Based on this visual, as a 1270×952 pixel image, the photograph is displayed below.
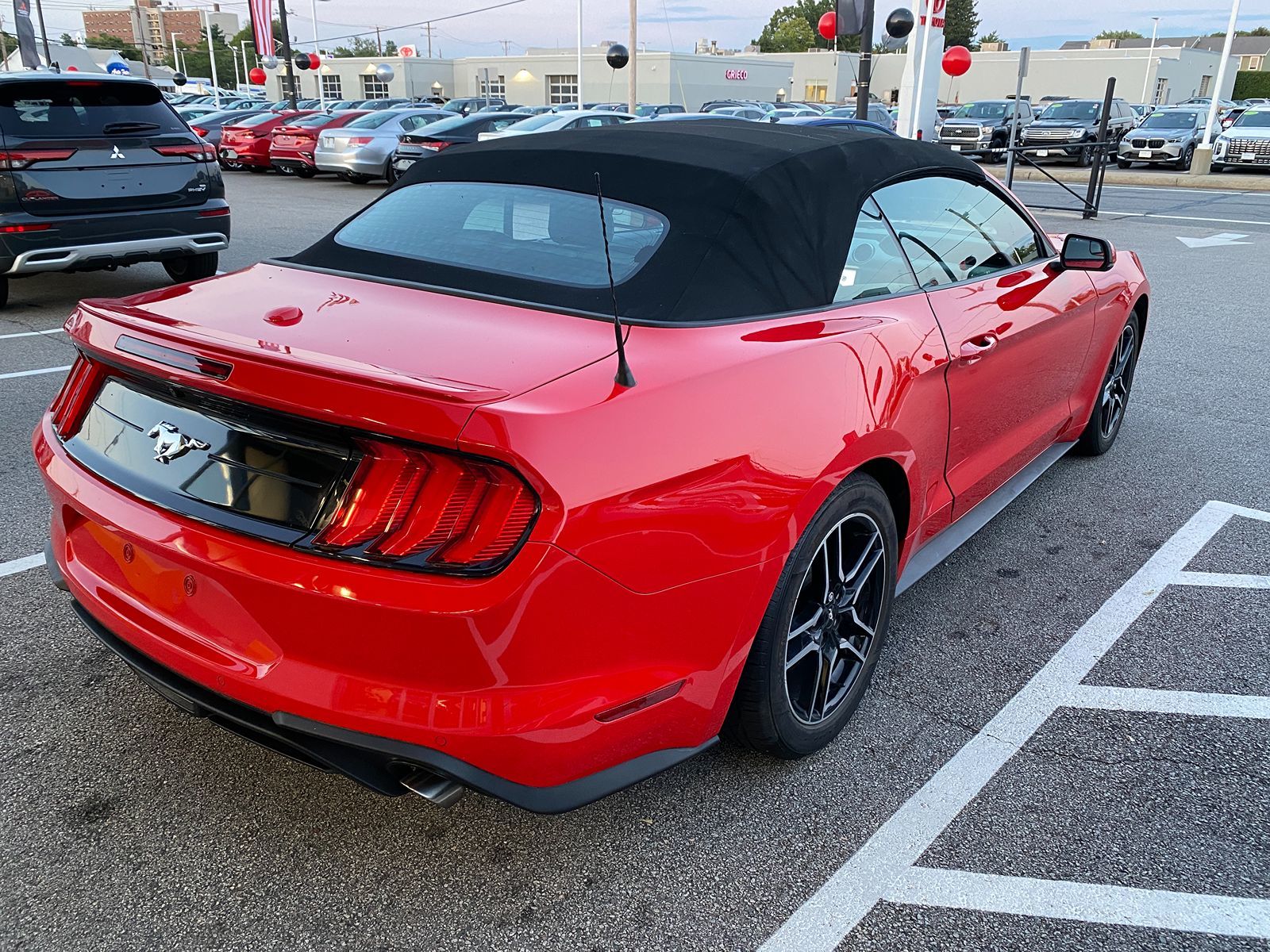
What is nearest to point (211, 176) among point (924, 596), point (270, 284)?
point (270, 284)

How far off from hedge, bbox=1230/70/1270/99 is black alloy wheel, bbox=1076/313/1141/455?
72.5 m

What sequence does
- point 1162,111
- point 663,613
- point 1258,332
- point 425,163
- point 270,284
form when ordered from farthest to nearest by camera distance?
point 1162,111 < point 1258,332 < point 425,163 < point 270,284 < point 663,613

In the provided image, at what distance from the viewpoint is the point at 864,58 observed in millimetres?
15461

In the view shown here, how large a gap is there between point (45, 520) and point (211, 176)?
4.82 metres

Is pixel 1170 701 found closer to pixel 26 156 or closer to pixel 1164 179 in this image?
pixel 26 156

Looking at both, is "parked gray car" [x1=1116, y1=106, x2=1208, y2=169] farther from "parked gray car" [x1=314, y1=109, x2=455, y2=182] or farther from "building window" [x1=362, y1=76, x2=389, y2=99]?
"building window" [x1=362, y1=76, x2=389, y2=99]

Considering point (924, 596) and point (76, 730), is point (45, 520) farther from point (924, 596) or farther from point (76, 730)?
point (924, 596)

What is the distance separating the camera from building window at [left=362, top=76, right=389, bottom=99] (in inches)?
3157

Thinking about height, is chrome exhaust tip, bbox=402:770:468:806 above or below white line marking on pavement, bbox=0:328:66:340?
above

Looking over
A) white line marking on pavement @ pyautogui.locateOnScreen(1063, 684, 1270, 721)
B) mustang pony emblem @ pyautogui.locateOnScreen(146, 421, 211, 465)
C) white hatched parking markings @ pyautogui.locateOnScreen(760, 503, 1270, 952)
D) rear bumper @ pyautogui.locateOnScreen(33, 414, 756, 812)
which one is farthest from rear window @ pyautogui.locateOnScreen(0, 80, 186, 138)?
white line marking on pavement @ pyautogui.locateOnScreen(1063, 684, 1270, 721)

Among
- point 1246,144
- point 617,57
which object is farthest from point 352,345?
point 617,57

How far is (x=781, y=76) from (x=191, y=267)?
7320cm

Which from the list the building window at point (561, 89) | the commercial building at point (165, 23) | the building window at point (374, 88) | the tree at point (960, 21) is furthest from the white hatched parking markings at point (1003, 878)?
the commercial building at point (165, 23)

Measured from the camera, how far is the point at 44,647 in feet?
10.3
